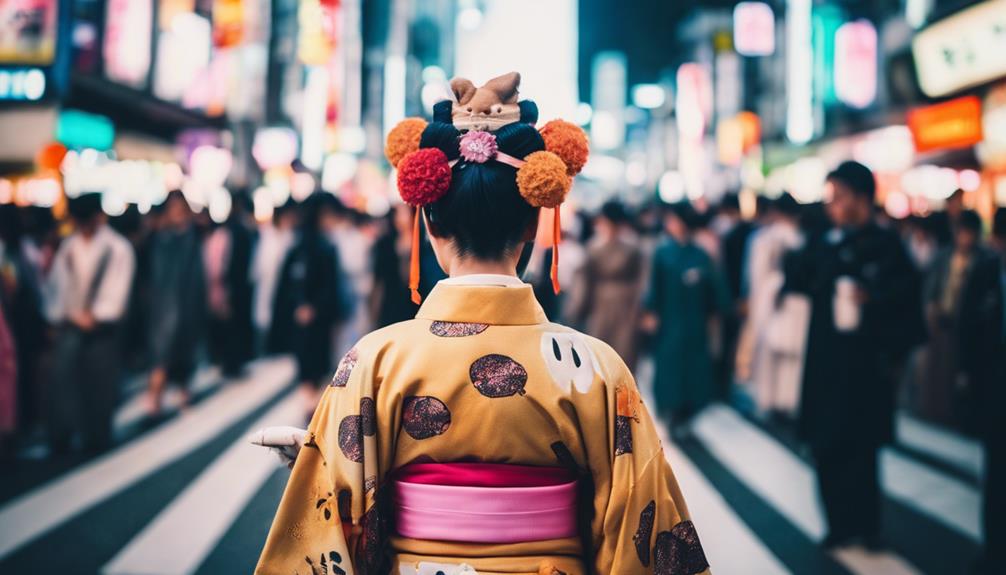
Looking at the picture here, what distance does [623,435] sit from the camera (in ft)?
6.53

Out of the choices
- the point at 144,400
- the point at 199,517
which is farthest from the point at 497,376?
the point at 144,400

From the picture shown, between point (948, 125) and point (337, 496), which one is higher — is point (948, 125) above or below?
above

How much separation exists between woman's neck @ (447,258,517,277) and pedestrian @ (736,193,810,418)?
6378 millimetres

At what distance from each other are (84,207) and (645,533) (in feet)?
20.8

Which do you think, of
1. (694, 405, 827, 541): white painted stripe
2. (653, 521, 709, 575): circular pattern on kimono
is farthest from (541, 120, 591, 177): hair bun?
(694, 405, 827, 541): white painted stripe

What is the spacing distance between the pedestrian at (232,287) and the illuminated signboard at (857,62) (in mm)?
16529

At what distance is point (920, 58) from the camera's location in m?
11.5

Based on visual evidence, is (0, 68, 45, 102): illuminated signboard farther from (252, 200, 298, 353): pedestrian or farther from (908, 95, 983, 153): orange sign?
(908, 95, 983, 153): orange sign

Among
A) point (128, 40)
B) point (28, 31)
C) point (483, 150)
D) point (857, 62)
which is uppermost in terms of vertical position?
point (857, 62)

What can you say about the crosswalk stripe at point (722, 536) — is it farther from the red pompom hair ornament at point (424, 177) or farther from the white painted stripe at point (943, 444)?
the red pompom hair ornament at point (424, 177)

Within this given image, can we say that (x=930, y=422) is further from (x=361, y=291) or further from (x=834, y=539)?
(x=361, y=291)

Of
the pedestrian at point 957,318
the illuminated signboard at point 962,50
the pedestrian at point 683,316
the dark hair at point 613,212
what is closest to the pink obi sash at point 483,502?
the pedestrian at point 957,318

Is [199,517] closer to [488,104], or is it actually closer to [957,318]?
[488,104]

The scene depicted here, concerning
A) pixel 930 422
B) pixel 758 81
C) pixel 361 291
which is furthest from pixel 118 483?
pixel 758 81
